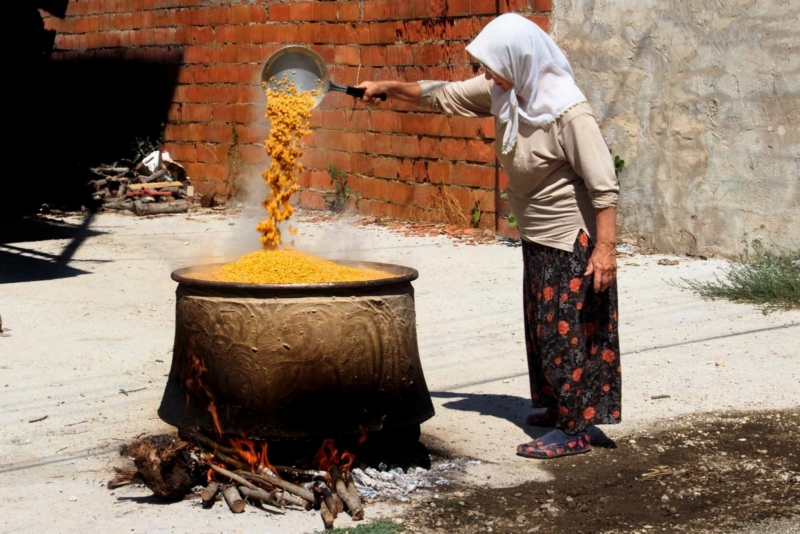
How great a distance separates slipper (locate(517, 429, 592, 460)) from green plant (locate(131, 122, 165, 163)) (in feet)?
39.3

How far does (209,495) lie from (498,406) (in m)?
2.01

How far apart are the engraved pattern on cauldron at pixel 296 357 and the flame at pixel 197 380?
26 mm

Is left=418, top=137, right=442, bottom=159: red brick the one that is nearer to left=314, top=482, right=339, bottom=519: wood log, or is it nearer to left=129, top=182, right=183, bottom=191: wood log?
left=129, top=182, right=183, bottom=191: wood log

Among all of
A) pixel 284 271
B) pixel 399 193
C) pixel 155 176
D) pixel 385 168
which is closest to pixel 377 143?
pixel 385 168

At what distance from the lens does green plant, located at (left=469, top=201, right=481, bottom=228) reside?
11414 mm

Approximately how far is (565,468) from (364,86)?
1.96 meters

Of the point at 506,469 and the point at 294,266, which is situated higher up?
the point at 294,266

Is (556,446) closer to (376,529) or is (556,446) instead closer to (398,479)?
(398,479)

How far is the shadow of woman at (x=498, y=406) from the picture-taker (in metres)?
5.46

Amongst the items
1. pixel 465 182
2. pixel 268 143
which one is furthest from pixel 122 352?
pixel 465 182

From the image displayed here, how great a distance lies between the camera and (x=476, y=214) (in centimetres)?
1144

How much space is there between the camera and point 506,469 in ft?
15.9

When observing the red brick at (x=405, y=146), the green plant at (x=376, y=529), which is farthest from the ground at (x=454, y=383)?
the red brick at (x=405, y=146)

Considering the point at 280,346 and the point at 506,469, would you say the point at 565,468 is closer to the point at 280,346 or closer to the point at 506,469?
the point at 506,469
